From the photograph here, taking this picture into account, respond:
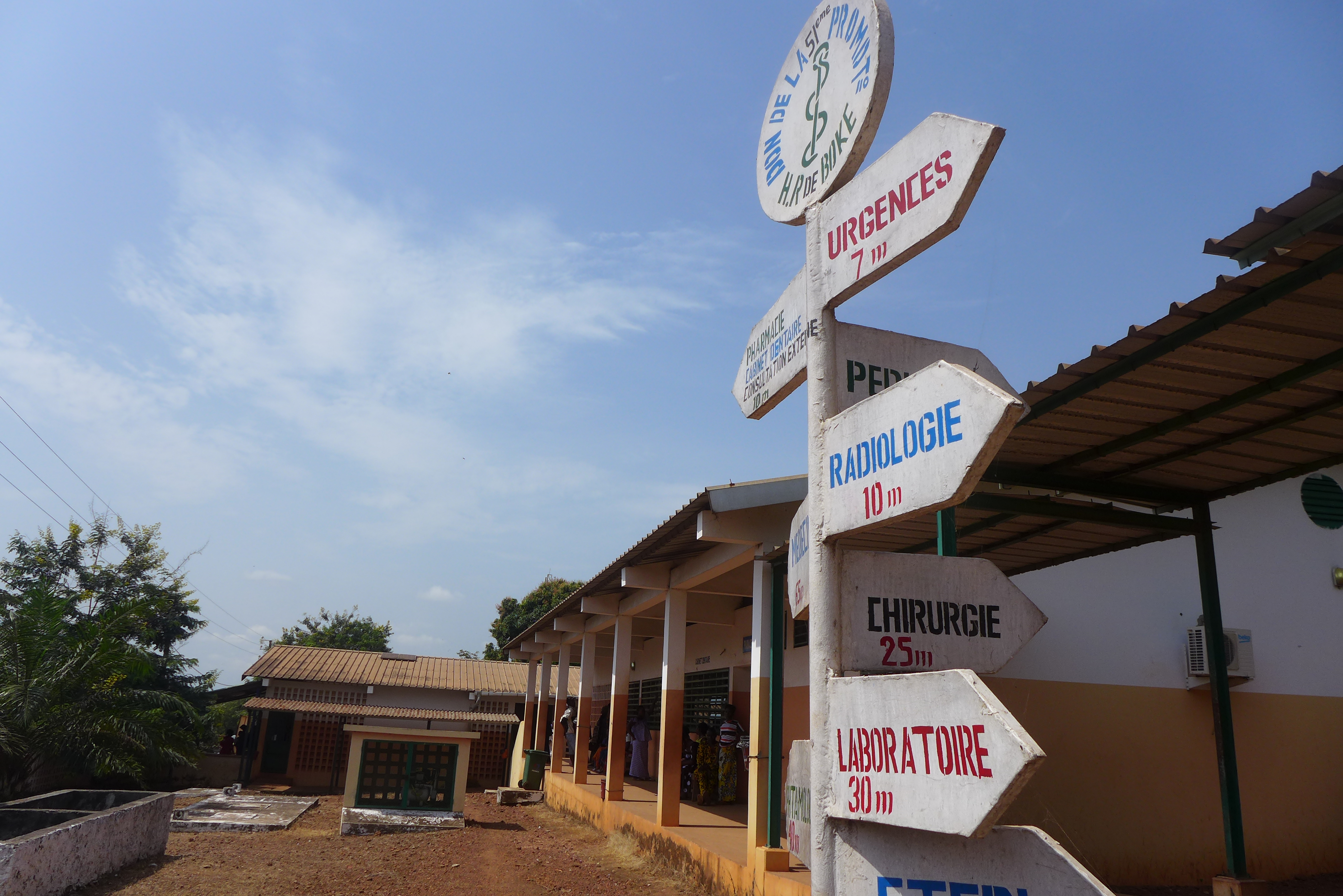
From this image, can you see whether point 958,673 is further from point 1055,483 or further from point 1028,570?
point 1028,570

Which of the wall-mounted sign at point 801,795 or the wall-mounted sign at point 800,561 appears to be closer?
the wall-mounted sign at point 801,795

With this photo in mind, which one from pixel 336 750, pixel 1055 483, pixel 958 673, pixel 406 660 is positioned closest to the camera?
pixel 958 673

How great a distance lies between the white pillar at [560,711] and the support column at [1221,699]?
13.0 m

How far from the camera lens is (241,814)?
45.4 ft

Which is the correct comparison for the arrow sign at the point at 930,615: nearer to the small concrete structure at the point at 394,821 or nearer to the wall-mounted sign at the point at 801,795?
the wall-mounted sign at the point at 801,795

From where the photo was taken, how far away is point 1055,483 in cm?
637

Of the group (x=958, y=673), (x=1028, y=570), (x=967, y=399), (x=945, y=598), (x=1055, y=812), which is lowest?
(x=1055, y=812)

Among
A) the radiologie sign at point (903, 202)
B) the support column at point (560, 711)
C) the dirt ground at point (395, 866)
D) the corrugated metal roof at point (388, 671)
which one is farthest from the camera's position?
the corrugated metal roof at point (388, 671)

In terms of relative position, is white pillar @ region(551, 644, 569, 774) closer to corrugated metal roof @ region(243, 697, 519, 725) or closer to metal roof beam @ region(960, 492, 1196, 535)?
corrugated metal roof @ region(243, 697, 519, 725)

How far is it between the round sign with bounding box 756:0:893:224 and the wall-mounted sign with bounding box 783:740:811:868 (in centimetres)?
178

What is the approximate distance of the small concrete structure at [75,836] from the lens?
7.13 meters

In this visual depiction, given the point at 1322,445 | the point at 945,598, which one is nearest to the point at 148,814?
the point at 945,598

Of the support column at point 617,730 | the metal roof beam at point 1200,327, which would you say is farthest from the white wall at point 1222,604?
the support column at point 617,730

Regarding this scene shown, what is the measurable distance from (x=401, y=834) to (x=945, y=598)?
1213cm
